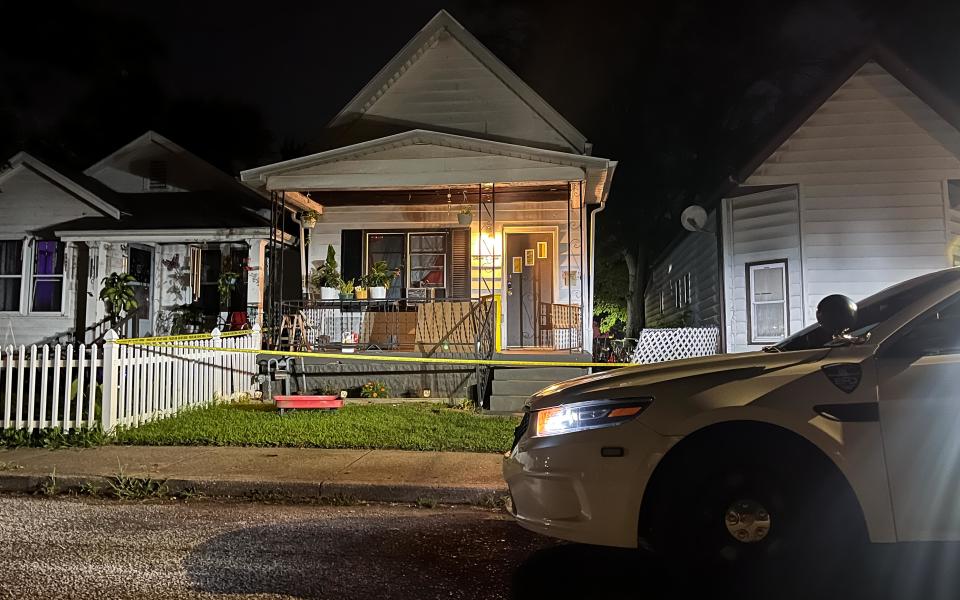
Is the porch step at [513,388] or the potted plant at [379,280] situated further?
the potted plant at [379,280]

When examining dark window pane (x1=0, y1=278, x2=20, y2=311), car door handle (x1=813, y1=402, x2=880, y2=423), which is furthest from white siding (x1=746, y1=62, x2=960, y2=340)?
dark window pane (x1=0, y1=278, x2=20, y2=311)

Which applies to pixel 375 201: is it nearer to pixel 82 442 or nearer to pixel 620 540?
pixel 82 442

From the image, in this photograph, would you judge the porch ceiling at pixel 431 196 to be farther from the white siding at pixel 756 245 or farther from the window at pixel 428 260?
the white siding at pixel 756 245

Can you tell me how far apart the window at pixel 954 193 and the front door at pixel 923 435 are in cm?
1062

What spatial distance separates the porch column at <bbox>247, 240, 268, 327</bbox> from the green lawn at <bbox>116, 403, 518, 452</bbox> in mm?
4143

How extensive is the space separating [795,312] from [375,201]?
840 centimetres

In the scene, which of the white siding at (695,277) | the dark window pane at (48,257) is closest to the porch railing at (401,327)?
the white siding at (695,277)

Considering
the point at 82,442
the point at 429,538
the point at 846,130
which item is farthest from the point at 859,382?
the point at 846,130

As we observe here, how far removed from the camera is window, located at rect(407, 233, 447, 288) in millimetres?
14195

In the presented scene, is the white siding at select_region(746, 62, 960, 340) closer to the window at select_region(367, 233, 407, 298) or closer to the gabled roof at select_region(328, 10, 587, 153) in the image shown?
the gabled roof at select_region(328, 10, 587, 153)

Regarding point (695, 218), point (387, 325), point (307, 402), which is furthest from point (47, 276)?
point (695, 218)

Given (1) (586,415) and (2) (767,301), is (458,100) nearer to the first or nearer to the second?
(2) (767,301)

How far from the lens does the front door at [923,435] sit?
9.80 ft

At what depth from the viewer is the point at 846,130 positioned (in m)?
12.1
